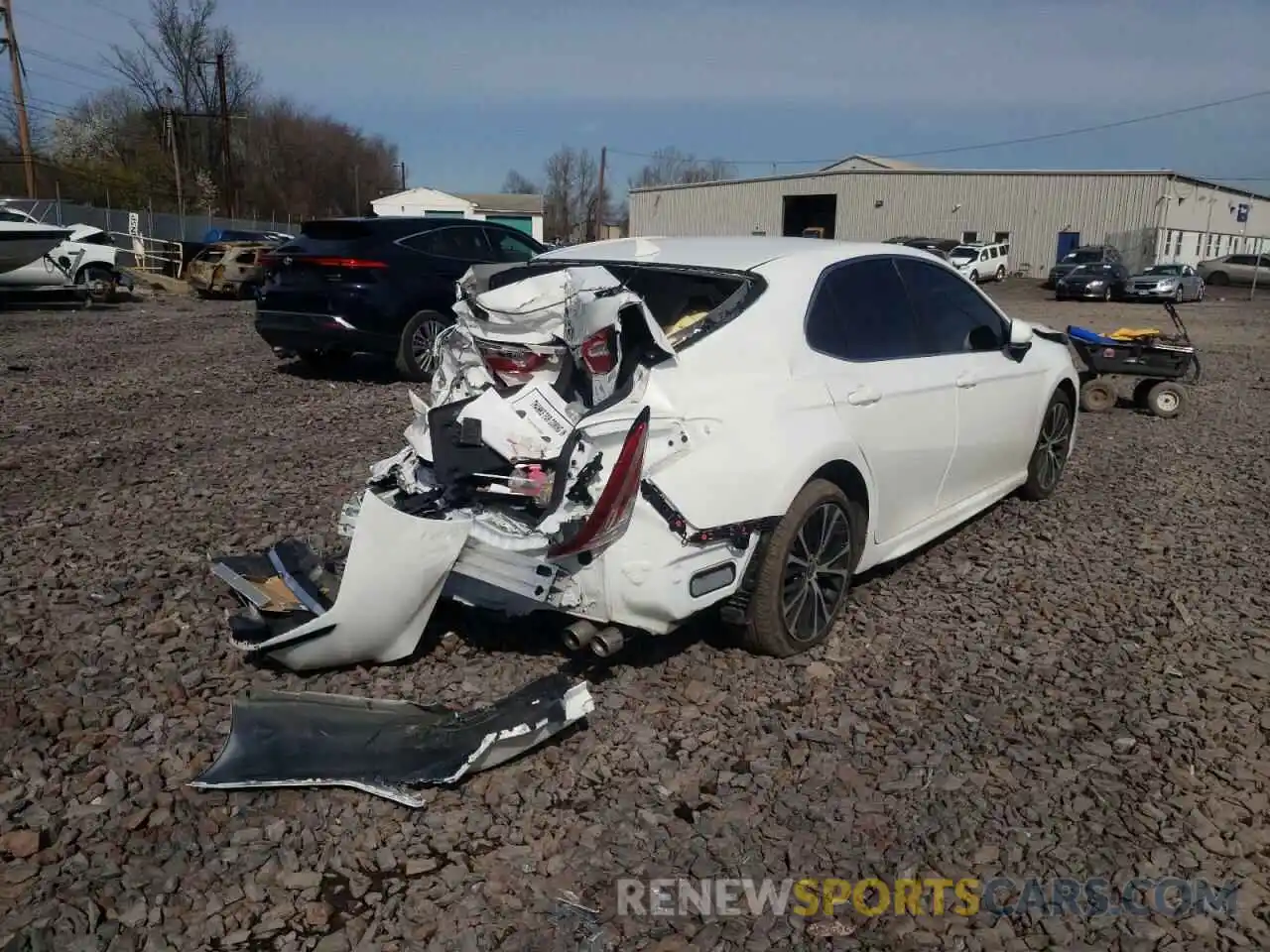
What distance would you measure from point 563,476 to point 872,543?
1565mm

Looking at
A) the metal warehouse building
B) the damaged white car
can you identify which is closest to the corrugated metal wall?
the metal warehouse building

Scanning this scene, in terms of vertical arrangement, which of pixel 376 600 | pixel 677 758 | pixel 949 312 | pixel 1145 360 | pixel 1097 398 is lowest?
pixel 677 758

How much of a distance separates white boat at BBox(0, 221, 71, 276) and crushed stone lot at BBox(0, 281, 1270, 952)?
504 inches

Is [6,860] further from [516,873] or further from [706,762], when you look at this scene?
[706,762]

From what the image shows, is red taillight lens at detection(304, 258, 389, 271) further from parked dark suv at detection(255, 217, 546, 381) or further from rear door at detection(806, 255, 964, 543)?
rear door at detection(806, 255, 964, 543)

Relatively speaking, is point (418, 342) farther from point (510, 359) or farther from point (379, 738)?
point (379, 738)

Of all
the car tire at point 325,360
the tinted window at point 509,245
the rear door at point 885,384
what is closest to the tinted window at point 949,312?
the rear door at point 885,384

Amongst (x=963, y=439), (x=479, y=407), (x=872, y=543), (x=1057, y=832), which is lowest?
(x=1057, y=832)

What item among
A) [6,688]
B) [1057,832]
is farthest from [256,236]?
[1057,832]

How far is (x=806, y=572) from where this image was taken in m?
3.76

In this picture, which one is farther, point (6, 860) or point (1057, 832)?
point (1057, 832)

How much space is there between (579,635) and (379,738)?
73 centimetres

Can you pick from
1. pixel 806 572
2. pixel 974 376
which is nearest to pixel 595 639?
pixel 806 572

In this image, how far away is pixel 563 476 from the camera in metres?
3.25
